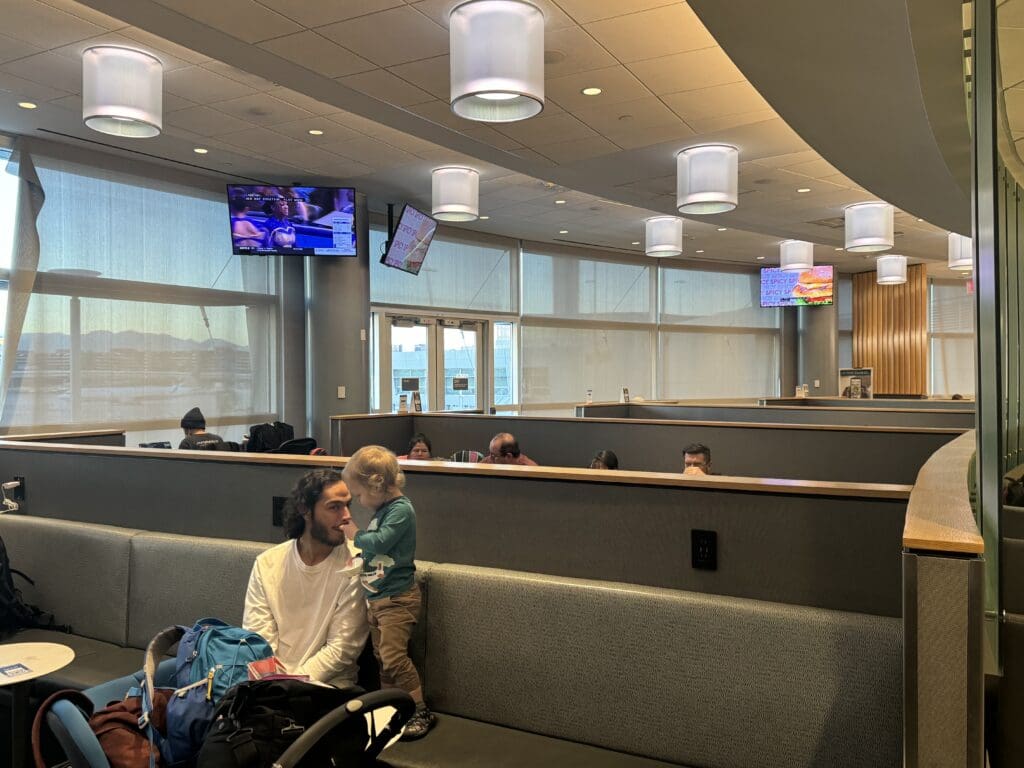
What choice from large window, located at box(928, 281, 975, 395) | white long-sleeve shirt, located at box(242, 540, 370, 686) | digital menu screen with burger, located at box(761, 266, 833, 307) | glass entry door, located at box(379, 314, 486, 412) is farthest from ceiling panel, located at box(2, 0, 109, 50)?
large window, located at box(928, 281, 975, 395)

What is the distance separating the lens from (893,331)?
15000 mm

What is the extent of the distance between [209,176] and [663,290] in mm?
8295

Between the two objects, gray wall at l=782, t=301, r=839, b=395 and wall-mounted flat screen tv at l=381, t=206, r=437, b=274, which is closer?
wall-mounted flat screen tv at l=381, t=206, r=437, b=274

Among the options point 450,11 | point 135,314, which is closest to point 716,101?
point 450,11

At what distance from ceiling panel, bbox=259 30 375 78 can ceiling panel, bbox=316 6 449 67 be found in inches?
2.2

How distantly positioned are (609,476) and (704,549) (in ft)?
1.25

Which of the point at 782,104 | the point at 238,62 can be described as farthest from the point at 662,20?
the point at 238,62

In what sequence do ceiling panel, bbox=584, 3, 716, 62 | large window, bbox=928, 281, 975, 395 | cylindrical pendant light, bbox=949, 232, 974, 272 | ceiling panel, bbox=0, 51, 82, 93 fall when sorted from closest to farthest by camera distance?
ceiling panel, bbox=584, 3, 716, 62, ceiling panel, bbox=0, 51, 82, 93, cylindrical pendant light, bbox=949, 232, 974, 272, large window, bbox=928, 281, 975, 395

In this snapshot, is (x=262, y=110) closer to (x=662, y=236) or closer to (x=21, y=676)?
(x=21, y=676)

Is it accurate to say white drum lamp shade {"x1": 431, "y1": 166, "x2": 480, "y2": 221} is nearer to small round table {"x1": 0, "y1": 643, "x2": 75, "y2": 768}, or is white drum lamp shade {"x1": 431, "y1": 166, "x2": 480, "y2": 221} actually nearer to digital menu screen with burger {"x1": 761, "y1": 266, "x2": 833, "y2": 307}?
small round table {"x1": 0, "y1": 643, "x2": 75, "y2": 768}

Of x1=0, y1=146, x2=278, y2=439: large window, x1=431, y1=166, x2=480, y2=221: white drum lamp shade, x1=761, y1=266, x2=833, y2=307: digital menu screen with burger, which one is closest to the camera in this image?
x1=0, y1=146, x2=278, y2=439: large window

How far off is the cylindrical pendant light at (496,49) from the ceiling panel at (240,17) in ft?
2.62

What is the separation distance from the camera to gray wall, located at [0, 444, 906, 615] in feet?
7.36

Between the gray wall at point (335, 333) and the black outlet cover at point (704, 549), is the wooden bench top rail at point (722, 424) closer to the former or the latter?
the gray wall at point (335, 333)
